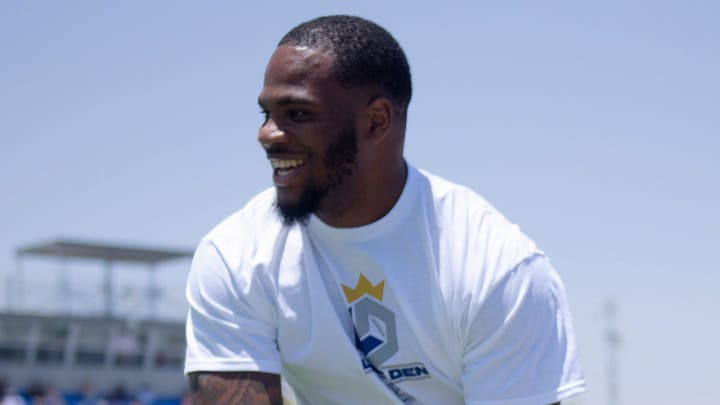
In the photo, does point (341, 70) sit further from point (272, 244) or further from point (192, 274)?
point (192, 274)

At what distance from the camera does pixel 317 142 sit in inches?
161

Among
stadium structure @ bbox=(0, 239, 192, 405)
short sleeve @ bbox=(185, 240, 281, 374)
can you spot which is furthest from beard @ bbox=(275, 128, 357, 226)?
stadium structure @ bbox=(0, 239, 192, 405)

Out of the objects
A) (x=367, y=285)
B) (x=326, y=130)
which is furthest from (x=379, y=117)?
(x=367, y=285)

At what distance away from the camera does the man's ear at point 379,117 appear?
421 centimetres

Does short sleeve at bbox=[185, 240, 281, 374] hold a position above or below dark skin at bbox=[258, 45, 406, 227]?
below

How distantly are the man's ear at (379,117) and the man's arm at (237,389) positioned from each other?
1.01 meters

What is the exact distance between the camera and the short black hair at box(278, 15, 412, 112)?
161 inches

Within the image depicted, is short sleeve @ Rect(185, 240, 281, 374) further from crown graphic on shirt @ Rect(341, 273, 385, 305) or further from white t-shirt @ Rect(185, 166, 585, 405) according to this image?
crown graphic on shirt @ Rect(341, 273, 385, 305)

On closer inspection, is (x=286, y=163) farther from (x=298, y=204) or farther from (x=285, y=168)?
(x=298, y=204)

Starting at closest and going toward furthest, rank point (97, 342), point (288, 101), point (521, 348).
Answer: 1. point (288, 101)
2. point (521, 348)
3. point (97, 342)

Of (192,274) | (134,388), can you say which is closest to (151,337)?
(134,388)

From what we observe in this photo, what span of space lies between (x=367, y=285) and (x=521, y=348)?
0.63 metres

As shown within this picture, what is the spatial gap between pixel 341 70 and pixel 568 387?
4.83ft

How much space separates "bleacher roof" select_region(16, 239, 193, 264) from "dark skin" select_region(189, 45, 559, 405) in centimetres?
3841
